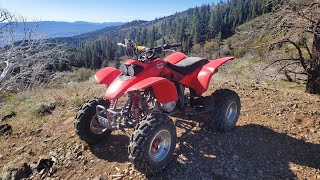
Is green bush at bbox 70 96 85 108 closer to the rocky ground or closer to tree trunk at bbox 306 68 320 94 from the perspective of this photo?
the rocky ground

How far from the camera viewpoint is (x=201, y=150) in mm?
4762

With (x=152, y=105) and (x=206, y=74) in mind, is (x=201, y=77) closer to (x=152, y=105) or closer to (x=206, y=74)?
(x=206, y=74)

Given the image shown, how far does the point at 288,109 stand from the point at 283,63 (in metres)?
2.99

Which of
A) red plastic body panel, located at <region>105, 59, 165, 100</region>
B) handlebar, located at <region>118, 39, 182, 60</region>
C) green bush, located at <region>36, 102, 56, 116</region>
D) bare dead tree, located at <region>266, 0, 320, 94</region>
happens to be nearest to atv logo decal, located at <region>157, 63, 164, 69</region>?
red plastic body panel, located at <region>105, 59, 165, 100</region>

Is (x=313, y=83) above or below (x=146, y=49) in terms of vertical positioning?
below

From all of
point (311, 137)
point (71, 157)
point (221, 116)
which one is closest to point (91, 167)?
point (71, 157)

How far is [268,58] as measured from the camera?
9680 mm

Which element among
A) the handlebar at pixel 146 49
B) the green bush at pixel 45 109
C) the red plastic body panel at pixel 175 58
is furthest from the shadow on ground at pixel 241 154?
the green bush at pixel 45 109

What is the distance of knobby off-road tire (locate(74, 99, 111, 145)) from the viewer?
15.6 feet

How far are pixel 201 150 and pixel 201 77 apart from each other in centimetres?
127

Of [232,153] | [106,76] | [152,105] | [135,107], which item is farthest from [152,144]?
[106,76]

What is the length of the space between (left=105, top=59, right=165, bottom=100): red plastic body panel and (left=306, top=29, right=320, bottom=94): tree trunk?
209 inches

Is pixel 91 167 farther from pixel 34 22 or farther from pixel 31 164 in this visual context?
pixel 34 22

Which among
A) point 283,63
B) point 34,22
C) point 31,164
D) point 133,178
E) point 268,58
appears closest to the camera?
point 133,178
